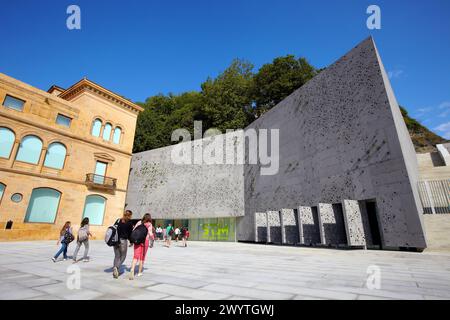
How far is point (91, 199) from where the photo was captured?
23422mm

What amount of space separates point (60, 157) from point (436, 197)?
29495 millimetres

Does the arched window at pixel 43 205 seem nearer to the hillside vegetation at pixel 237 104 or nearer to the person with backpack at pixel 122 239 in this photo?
the hillside vegetation at pixel 237 104

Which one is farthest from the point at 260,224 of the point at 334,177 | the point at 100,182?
the point at 100,182

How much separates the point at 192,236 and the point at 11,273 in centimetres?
2277

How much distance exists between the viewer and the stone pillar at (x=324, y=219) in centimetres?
1415

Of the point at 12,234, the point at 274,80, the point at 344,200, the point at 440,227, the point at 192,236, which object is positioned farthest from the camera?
the point at 274,80

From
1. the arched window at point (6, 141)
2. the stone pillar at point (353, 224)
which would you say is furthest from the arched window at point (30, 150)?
the stone pillar at point (353, 224)

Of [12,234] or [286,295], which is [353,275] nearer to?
[286,295]

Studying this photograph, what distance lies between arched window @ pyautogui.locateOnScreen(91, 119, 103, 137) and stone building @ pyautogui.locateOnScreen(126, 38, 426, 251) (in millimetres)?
13648

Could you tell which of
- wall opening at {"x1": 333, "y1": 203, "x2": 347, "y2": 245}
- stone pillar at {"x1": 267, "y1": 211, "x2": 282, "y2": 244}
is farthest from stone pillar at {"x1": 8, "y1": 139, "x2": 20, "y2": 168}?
wall opening at {"x1": 333, "y1": 203, "x2": 347, "y2": 245}

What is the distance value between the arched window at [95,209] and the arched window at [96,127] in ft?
22.2

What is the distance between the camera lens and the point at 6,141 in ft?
59.4

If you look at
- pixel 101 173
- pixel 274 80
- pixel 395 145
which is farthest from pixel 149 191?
pixel 395 145

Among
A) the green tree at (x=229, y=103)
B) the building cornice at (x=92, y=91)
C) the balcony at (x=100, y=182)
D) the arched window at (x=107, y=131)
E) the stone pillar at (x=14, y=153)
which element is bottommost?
the balcony at (x=100, y=182)
